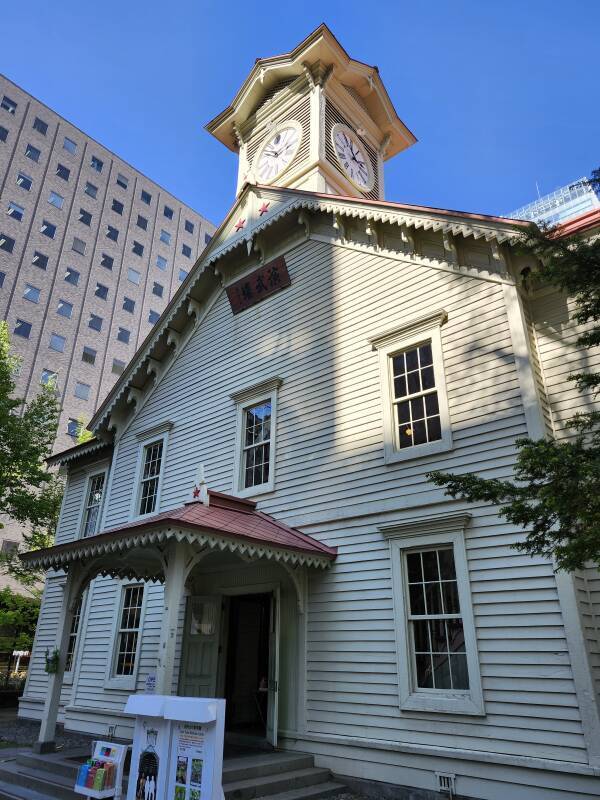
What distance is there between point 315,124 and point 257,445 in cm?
834

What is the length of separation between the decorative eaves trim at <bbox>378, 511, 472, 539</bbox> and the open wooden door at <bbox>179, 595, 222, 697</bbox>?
3929 millimetres

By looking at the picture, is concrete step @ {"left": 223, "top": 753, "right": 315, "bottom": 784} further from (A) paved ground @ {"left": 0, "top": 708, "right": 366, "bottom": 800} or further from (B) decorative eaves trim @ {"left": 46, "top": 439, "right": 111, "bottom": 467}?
(B) decorative eaves trim @ {"left": 46, "top": 439, "right": 111, "bottom": 467}

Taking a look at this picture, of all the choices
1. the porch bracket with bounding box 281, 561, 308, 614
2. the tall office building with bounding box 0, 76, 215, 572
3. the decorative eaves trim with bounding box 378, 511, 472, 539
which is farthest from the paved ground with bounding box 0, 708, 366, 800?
the tall office building with bounding box 0, 76, 215, 572

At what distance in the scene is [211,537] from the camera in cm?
724

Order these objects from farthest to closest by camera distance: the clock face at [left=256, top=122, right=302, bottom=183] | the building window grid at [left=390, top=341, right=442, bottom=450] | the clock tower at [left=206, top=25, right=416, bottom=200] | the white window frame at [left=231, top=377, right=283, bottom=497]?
the clock face at [left=256, top=122, right=302, bottom=183] → the clock tower at [left=206, top=25, right=416, bottom=200] → the white window frame at [left=231, top=377, right=283, bottom=497] → the building window grid at [left=390, top=341, right=442, bottom=450]

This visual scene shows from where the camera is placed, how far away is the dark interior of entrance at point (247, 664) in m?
10.6

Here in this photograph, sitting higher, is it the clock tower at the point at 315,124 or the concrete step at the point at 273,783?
the clock tower at the point at 315,124

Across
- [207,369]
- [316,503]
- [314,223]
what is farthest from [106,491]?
[314,223]

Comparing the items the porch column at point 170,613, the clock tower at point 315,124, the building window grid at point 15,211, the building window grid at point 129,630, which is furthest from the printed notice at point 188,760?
the building window grid at point 15,211

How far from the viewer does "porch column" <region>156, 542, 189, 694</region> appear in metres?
6.79

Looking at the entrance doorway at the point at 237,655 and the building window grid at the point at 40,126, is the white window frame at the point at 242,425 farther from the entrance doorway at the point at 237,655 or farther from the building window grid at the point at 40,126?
the building window grid at the point at 40,126

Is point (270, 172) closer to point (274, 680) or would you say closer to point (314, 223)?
point (314, 223)

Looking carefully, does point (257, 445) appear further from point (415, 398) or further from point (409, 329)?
point (409, 329)

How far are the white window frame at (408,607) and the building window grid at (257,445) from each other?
3.26m
